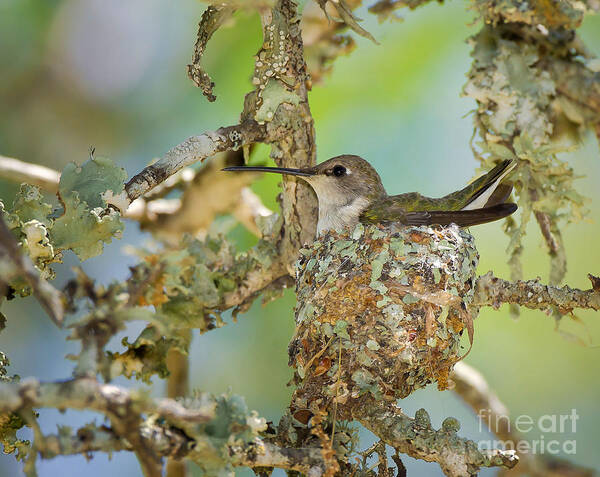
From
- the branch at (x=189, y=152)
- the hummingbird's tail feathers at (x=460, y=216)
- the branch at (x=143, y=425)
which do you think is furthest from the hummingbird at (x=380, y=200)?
the branch at (x=143, y=425)

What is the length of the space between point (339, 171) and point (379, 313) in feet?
4.34

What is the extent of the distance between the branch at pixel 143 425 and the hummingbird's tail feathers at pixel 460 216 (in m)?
1.93

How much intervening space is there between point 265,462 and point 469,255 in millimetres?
1814

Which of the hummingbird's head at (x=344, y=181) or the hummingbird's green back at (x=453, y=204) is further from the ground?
the hummingbird's head at (x=344, y=181)

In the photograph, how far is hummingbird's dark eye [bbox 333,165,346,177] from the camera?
4.39 meters

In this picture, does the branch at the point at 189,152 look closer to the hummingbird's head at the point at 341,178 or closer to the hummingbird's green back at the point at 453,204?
the hummingbird's head at the point at 341,178

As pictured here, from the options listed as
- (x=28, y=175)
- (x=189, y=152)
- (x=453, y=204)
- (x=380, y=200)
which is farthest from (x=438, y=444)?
(x=28, y=175)

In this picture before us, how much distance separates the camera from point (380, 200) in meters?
4.58

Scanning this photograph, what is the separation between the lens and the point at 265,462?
2.37m

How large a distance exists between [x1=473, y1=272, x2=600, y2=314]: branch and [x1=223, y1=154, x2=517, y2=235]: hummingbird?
58 cm

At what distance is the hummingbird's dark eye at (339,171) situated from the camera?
14.4ft

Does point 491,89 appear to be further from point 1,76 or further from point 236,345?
point 1,76

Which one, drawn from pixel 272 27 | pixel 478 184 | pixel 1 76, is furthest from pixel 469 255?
pixel 1 76

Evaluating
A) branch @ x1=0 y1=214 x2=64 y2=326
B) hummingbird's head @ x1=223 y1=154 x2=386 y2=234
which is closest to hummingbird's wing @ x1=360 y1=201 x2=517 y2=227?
hummingbird's head @ x1=223 y1=154 x2=386 y2=234
